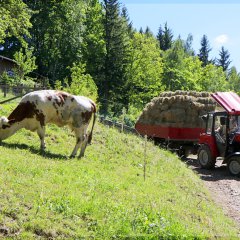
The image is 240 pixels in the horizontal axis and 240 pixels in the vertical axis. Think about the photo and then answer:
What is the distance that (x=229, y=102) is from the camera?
17.8 meters

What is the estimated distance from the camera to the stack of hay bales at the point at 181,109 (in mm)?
22031

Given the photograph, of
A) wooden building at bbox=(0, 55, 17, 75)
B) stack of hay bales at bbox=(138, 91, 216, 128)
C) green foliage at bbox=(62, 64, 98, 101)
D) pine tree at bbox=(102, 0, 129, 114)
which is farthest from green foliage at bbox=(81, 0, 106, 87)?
stack of hay bales at bbox=(138, 91, 216, 128)

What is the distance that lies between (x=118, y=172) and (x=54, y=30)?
45.3 m

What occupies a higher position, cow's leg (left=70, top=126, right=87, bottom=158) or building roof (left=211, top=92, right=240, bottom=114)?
building roof (left=211, top=92, right=240, bottom=114)

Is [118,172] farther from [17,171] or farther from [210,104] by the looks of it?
[210,104]

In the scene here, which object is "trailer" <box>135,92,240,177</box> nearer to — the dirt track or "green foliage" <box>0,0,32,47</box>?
the dirt track

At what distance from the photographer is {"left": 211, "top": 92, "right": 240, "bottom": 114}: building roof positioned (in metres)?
17.2

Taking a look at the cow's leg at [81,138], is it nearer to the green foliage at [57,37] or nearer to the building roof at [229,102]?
the building roof at [229,102]

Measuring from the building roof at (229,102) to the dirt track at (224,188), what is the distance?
8.47 feet

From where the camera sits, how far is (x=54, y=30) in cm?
5406

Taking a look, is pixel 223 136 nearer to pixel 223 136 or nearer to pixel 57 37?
pixel 223 136

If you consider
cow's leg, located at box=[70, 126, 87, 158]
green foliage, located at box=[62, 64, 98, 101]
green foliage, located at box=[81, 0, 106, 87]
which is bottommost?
cow's leg, located at box=[70, 126, 87, 158]

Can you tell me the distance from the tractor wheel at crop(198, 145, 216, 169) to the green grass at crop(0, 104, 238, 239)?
4840mm

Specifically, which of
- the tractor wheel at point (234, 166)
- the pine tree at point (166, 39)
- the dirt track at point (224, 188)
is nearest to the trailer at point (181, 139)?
the dirt track at point (224, 188)
